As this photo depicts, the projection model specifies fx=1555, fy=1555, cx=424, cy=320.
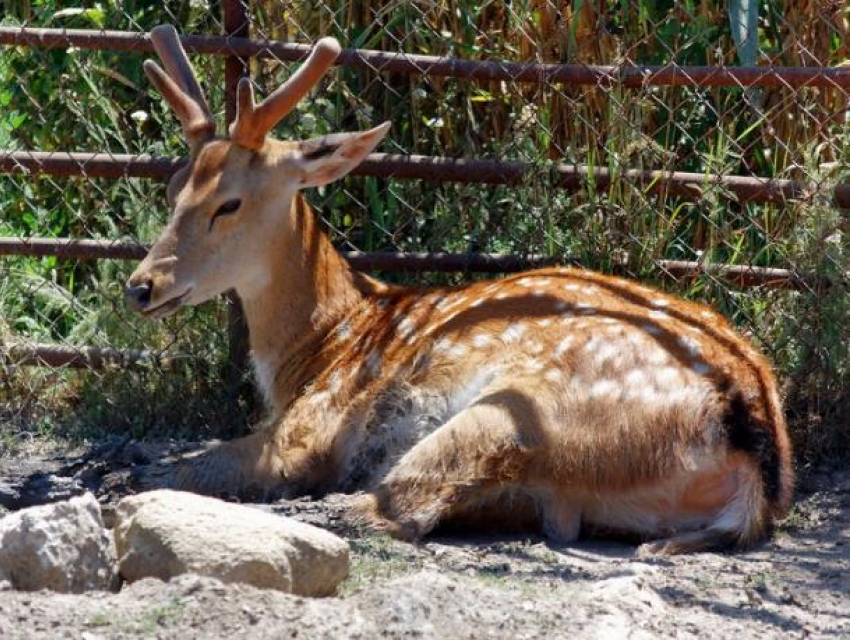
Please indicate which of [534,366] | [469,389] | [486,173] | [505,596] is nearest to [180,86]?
[486,173]

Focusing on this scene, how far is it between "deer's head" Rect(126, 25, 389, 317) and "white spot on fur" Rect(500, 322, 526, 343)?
0.97 meters

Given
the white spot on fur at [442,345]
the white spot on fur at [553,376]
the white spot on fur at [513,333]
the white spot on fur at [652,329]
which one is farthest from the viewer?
the white spot on fur at [442,345]

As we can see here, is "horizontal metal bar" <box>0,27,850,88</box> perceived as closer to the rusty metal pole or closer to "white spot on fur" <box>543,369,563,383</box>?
the rusty metal pole

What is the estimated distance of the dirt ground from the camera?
12.7 feet

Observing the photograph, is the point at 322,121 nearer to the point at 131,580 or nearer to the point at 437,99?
the point at 437,99

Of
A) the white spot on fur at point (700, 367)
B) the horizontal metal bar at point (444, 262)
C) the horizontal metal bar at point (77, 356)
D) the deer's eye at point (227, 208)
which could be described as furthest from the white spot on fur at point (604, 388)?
the horizontal metal bar at point (77, 356)

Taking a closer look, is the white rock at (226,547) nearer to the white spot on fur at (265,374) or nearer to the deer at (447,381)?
the deer at (447,381)

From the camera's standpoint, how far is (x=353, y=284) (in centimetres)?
659

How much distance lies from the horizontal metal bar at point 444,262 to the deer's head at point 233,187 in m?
0.63

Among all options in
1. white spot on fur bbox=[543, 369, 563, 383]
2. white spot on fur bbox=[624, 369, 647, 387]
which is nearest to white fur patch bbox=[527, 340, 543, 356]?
white spot on fur bbox=[543, 369, 563, 383]

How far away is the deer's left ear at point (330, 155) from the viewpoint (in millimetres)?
6246

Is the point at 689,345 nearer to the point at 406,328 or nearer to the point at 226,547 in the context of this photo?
the point at 406,328

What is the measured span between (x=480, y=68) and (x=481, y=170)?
17.2 inches

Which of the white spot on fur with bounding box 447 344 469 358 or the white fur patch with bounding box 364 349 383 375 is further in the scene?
the white fur patch with bounding box 364 349 383 375
